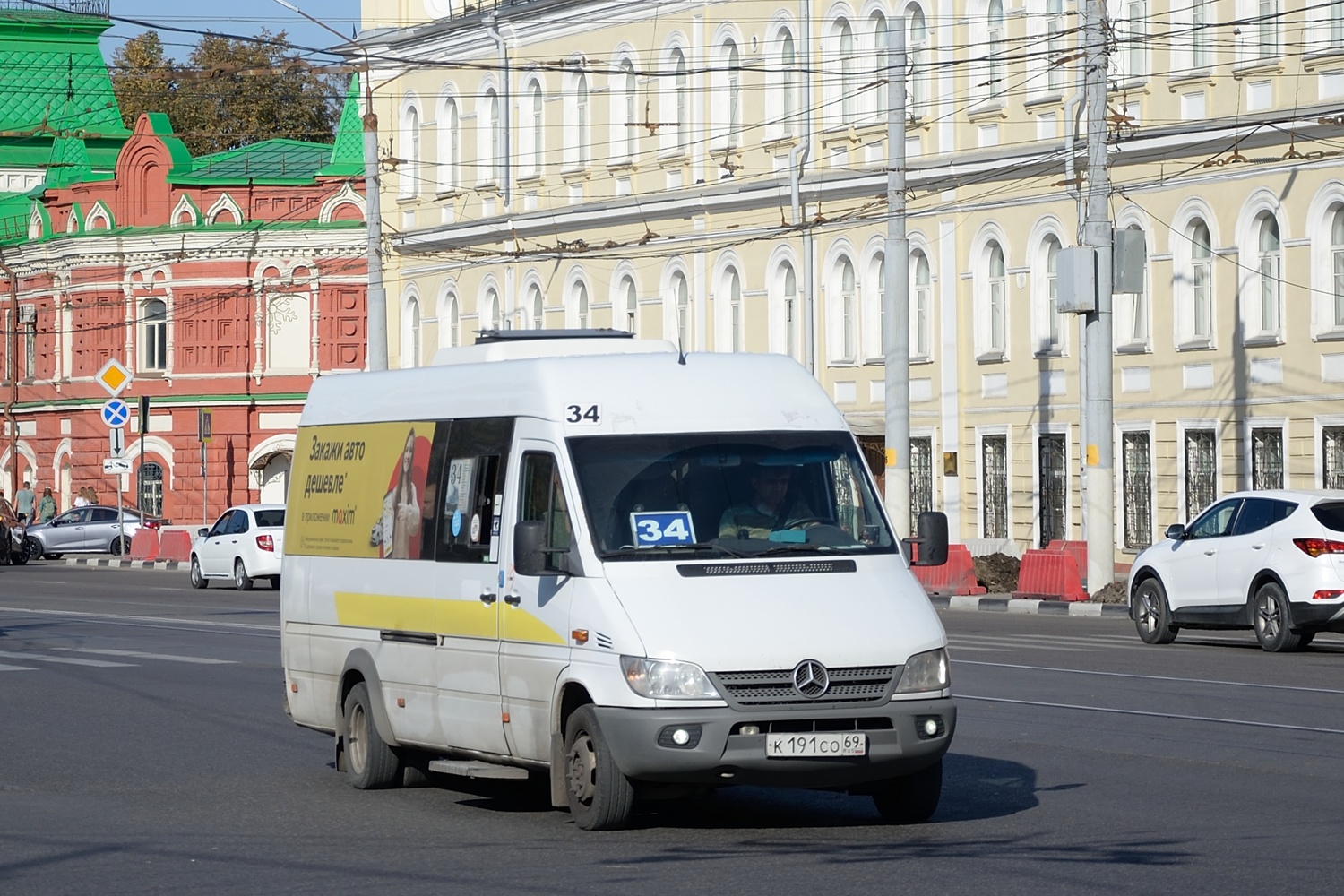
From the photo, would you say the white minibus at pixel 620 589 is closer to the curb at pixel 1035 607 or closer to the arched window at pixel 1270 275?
the curb at pixel 1035 607

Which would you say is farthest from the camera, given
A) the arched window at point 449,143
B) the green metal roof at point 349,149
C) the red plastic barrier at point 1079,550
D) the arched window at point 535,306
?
the green metal roof at point 349,149

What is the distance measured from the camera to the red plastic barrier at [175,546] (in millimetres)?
54500

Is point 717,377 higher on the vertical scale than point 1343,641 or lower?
higher

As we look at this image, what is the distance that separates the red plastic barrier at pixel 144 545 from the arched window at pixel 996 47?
75.5 ft

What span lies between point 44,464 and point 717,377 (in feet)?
215

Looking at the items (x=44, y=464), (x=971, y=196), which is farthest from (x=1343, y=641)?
(x=44, y=464)

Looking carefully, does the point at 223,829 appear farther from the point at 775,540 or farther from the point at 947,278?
the point at 947,278

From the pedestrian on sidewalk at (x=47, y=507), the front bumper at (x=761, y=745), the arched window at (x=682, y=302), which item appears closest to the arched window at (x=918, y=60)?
the arched window at (x=682, y=302)

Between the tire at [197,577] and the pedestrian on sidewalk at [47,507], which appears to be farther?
the pedestrian on sidewalk at [47,507]

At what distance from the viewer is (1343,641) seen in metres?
26.0

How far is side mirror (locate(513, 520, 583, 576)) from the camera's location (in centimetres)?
1140

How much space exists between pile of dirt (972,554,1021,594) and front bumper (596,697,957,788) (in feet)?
83.6

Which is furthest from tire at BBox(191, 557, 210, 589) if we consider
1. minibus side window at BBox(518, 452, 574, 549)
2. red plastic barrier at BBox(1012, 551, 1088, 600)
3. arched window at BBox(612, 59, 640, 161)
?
minibus side window at BBox(518, 452, 574, 549)

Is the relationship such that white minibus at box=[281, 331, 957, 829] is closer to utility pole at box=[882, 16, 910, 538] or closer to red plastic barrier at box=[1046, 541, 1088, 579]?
red plastic barrier at box=[1046, 541, 1088, 579]
